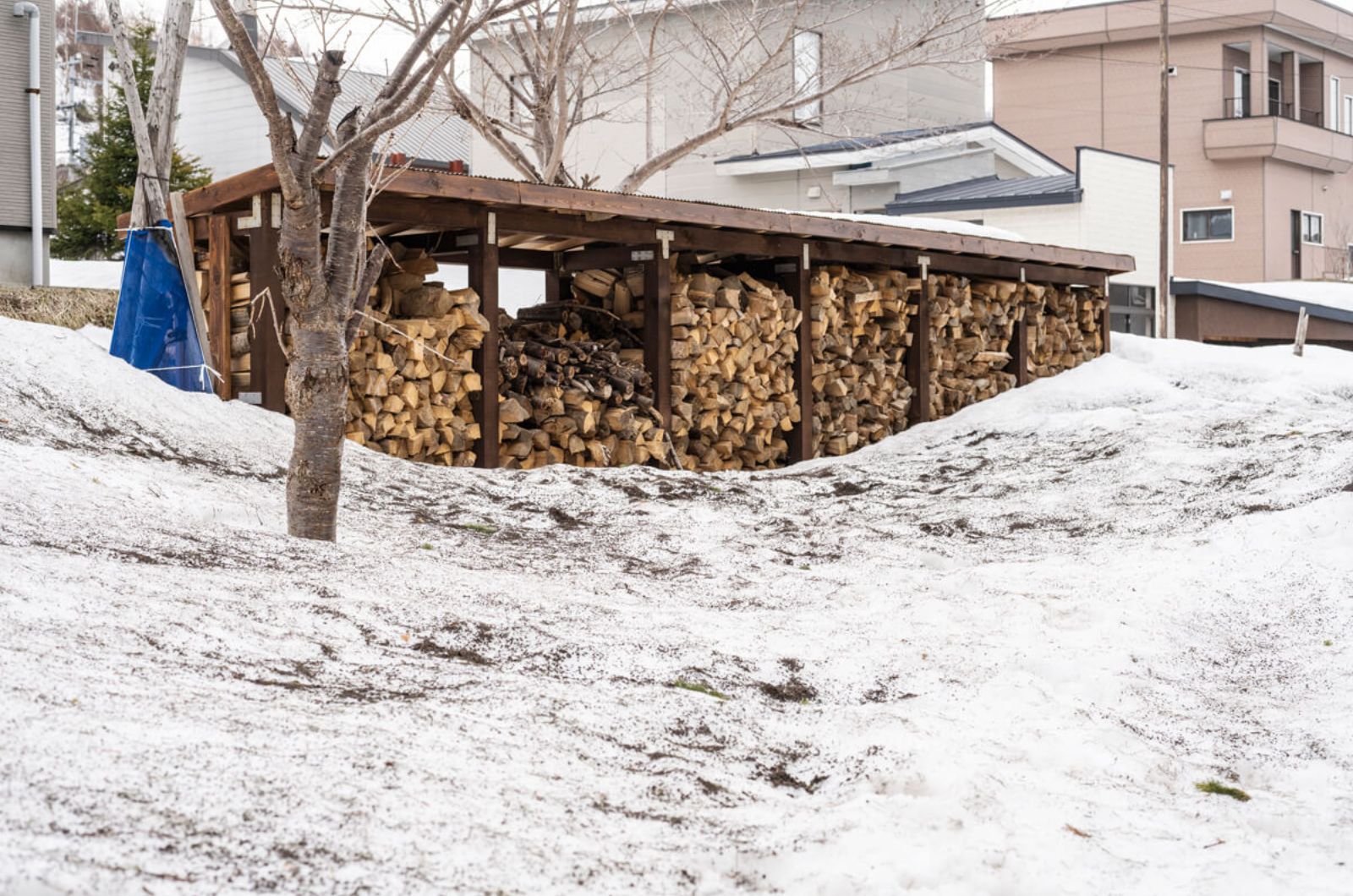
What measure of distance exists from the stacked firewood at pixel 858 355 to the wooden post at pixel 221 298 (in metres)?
5.14

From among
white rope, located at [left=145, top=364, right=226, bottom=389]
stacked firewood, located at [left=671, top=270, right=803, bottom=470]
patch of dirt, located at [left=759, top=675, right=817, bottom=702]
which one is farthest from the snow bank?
patch of dirt, located at [left=759, top=675, right=817, bottom=702]

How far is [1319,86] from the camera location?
32.6 metres

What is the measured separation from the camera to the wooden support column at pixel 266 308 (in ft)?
26.6

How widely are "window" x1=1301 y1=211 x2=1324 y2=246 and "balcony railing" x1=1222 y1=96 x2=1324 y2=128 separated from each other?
7.31ft

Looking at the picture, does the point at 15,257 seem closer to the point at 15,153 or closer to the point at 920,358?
the point at 15,153

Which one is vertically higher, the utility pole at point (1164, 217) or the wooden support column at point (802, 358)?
the utility pole at point (1164, 217)

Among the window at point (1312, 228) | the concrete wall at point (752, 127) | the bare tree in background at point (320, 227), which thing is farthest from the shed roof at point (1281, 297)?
the bare tree in background at point (320, 227)

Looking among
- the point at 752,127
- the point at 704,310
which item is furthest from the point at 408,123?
the point at 704,310

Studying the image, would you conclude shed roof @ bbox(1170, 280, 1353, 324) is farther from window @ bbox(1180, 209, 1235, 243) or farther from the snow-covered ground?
the snow-covered ground

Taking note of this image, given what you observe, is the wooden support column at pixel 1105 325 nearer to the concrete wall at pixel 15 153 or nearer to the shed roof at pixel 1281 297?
the shed roof at pixel 1281 297

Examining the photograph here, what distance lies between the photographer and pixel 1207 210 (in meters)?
30.0

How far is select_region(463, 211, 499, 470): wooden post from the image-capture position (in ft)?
29.2

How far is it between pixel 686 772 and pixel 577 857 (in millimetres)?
639

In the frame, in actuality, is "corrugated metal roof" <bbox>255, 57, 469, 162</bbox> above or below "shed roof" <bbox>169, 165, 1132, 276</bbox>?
above
